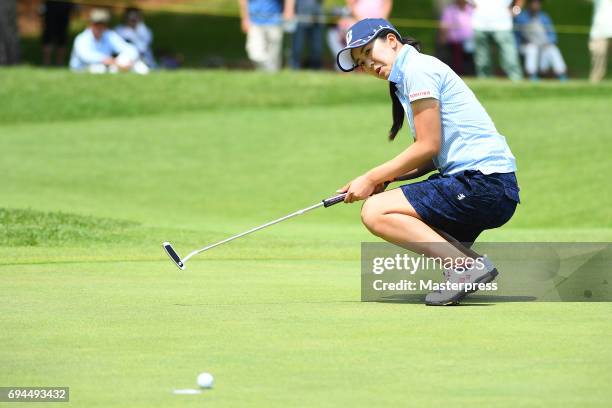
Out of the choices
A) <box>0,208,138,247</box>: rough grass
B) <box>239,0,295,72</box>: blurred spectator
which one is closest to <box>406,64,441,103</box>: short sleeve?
<box>0,208,138,247</box>: rough grass

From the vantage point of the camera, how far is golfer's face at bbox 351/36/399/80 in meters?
7.52

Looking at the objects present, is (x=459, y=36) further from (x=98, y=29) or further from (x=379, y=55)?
(x=379, y=55)

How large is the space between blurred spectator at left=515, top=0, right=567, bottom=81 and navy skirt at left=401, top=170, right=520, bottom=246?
18537mm

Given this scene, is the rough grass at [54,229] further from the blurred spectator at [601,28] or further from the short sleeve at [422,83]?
the blurred spectator at [601,28]

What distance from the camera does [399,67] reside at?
7426 mm

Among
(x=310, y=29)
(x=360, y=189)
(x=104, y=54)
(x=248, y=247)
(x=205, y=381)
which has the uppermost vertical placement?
(x=310, y=29)

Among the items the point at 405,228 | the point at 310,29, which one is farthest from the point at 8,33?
the point at 405,228

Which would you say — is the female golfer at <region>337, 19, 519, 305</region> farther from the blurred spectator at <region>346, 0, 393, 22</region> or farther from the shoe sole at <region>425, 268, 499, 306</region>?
the blurred spectator at <region>346, 0, 393, 22</region>

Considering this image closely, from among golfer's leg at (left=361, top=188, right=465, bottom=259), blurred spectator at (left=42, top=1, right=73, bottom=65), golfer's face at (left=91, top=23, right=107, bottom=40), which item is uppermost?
blurred spectator at (left=42, top=1, right=73, bottom=65)

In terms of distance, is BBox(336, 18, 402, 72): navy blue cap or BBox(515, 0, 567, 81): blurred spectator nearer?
BBox(336, 18, 402, 72): navy blue cap

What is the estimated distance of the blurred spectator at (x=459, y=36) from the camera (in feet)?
85.0

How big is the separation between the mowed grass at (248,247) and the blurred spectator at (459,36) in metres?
3.39

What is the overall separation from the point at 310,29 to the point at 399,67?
1785cm

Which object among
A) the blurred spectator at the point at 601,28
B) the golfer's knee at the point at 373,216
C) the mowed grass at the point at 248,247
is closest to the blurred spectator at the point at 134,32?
→ the mowed grass at the point at 248,247
